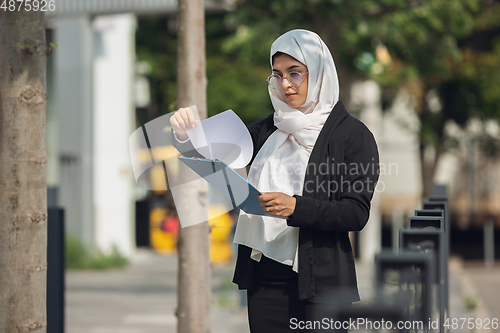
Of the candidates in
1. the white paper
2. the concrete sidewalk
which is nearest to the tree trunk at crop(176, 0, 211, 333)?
the white paper

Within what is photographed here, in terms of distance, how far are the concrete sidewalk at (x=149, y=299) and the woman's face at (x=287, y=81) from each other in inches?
137

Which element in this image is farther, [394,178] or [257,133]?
[394,178]

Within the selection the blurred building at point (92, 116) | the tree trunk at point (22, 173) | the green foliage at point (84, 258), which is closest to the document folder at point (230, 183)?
the tree trunk at point (22, 173)

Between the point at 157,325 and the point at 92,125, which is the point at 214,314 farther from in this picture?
the point at 92,125

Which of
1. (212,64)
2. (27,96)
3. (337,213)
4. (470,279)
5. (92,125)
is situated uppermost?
(212,64)

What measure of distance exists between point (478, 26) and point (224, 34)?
6.17 metres

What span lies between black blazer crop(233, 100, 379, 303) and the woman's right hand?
50 cm

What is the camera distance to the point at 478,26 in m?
16.3

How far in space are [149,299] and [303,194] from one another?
23.7 ft

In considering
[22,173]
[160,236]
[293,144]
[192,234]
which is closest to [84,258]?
[160,236]

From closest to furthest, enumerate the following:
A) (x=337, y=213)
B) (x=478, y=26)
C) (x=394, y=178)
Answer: (x=337, y=213) → (x=478, y=26) → (x=394, y=178)

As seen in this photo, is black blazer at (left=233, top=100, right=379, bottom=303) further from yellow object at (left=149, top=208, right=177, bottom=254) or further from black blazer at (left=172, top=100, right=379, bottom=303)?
yellow object at (left=149, top=208, right=177, bottom=254)

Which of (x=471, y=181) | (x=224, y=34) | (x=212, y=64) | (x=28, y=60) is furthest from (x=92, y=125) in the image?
(x=471, y=181)

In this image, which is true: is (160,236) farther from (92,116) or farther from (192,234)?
(192,234)
